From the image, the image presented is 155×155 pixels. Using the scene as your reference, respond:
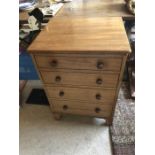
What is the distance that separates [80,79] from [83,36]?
29 cm

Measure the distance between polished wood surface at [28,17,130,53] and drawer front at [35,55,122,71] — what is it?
6 centimetres

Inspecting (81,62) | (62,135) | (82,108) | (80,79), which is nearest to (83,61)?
(81,62)

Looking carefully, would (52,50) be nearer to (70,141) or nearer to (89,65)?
(89,65)

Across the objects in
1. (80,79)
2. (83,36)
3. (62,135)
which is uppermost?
(83,36)

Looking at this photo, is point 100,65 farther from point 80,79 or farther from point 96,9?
point 96,9

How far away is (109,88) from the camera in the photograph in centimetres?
129

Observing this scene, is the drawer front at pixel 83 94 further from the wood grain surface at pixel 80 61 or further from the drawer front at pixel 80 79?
the wood grain surface at pixel 80 61

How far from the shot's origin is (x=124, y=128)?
1.55 meters

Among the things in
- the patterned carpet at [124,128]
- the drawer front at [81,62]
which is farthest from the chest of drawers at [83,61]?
the patterned carpet at [124,128]

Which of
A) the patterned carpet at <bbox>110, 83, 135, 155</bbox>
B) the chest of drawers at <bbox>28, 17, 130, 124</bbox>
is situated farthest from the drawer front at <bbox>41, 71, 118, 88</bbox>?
the patterned carpet at <bbox>110, 83, 135, 155</bbox>

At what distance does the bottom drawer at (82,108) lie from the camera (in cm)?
145

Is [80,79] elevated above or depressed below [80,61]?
below
